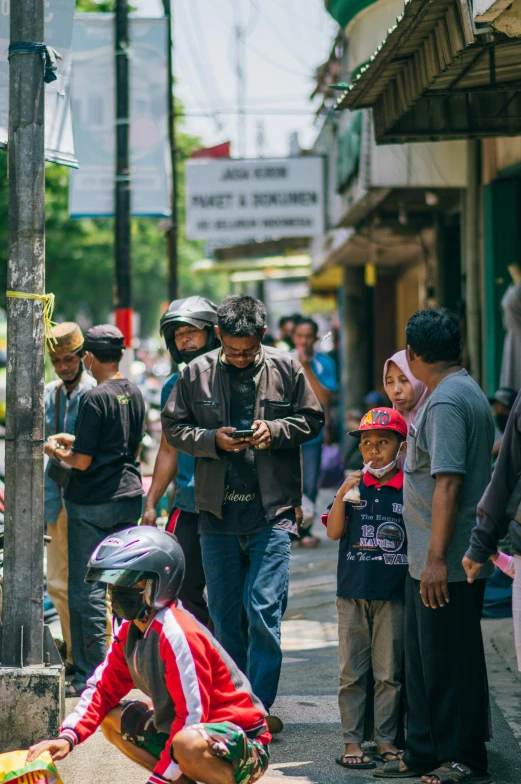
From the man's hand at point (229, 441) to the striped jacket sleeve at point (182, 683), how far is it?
1445 mm

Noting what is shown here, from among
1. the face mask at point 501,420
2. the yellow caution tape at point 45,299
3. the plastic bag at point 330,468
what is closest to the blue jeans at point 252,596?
the yellow caution tape at point 45,299

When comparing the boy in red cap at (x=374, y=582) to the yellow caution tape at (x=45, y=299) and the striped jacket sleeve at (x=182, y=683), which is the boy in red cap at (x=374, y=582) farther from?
the yellow caution tape at (x=45, y=299)

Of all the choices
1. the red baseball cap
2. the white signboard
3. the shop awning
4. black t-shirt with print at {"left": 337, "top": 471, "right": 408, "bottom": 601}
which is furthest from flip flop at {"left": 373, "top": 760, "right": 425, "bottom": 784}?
the white signboard

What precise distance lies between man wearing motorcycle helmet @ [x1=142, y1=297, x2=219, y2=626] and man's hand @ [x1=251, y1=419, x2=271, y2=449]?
79 cm

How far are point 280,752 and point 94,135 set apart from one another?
24.5 feet

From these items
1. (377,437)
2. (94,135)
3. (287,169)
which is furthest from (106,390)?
(287,169)

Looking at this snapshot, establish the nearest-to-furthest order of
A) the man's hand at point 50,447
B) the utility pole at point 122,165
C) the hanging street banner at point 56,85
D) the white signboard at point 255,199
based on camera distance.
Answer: the hanging street banner at point 56,85, the man's hand at point 50,447, the utility pole at point 122,165, the white signboard at point 255,199

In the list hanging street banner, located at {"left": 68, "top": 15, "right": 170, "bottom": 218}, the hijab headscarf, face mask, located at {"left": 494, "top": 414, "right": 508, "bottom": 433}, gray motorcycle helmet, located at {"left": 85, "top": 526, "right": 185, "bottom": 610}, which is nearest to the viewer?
gray motorcycle helmet, located at {"left": 85, "top": 526, "right": 185, "bottom": 610}

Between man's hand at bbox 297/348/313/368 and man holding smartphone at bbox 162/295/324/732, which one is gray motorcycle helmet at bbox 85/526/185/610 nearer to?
man holding smartphone at bbox 162/295/324/732

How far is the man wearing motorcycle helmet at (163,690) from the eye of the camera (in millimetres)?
3758

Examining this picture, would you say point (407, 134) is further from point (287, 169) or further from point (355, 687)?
point (287, 169)

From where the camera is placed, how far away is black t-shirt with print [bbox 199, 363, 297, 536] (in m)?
5.32

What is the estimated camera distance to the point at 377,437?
16.3 feet

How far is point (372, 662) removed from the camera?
16.3 feet
